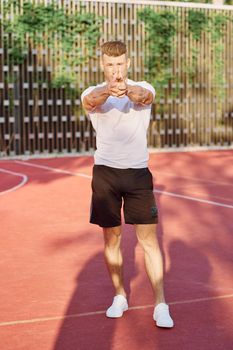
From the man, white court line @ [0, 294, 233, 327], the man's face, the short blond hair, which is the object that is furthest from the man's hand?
white court line @ [0, 294, 233, 327]

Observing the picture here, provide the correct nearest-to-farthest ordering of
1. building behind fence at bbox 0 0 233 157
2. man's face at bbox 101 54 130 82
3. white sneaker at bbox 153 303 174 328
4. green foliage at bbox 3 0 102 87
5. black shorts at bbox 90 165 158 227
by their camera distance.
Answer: man's face at bbox 101 54 130 82, white sneaker at bbox 153 303 174 328, black shorts at bbox 90 165 158 227, green foliage at bbox 3 0 102 87, building behind fence at bbox 0 0 233 157

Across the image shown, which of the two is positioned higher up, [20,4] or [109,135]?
[20,4]

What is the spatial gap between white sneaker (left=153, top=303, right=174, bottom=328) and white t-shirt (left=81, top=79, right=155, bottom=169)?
0.92 meters

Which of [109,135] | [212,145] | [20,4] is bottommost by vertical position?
[212,145]

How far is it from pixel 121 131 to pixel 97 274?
1.89m

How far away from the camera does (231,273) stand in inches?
272

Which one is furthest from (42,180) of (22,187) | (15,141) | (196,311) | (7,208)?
(196,311)

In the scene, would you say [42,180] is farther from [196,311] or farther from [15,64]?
[196,311]

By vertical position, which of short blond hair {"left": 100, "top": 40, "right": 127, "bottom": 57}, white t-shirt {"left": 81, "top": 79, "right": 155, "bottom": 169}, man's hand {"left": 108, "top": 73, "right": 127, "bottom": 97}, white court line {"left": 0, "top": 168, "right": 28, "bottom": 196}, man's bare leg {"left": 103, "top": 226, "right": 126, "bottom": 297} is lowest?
white court line {"left": 0, "top": 168, "right": 28, "bottom": 196}

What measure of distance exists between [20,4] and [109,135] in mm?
14278

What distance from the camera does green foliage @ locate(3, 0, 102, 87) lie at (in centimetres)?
1900

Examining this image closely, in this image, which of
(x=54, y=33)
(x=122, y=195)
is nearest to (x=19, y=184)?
(x=54, y=33)

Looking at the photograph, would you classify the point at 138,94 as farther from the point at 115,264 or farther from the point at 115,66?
the point at 115,264

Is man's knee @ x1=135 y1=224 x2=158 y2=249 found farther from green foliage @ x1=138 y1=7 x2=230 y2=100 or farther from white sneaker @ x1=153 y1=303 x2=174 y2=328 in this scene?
green foliage @ x1=138 y1=7 x2=230 y2=100
